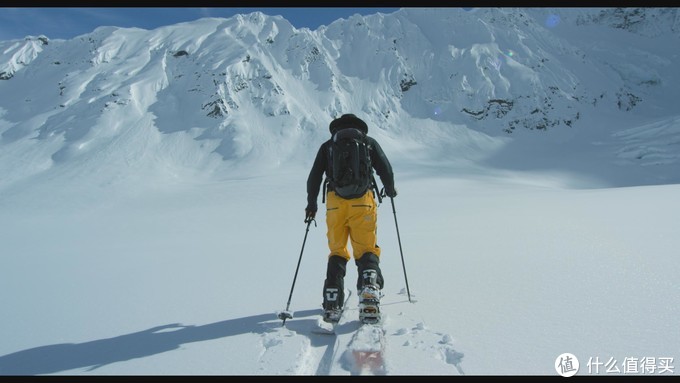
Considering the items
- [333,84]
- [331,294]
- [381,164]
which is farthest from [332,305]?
[333,84]

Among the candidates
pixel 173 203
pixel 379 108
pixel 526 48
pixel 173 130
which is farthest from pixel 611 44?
→ pixel 173 203

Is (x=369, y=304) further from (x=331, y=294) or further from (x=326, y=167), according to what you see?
(x=326, y=167)

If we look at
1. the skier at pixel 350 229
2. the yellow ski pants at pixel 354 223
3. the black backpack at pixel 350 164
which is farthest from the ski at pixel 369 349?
the black backpack at pixel 350 164

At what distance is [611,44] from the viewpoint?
66.9m

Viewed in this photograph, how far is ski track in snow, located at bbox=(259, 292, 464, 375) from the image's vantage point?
2.79m

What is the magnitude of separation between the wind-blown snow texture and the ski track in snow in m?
0.02

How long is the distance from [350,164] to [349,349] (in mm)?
1734

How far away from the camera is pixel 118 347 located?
3.28 m

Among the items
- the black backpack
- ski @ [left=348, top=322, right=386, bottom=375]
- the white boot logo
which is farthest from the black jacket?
ski @ [left=348, top=322, right=386, bottom=375]

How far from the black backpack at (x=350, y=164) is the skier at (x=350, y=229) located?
0.9 inches

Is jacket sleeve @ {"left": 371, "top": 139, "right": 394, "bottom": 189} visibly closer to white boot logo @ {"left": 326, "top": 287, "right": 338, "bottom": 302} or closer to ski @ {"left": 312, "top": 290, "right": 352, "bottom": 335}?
white boot logo @ {"left": 326, "top": 287, "right": 338, "bottom": 302}

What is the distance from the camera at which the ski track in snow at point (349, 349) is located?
9.17 ft

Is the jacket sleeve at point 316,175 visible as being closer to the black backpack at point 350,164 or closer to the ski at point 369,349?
the black backpack at point 350,164

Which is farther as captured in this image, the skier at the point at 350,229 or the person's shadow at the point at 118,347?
the skier at the point at 350,229
